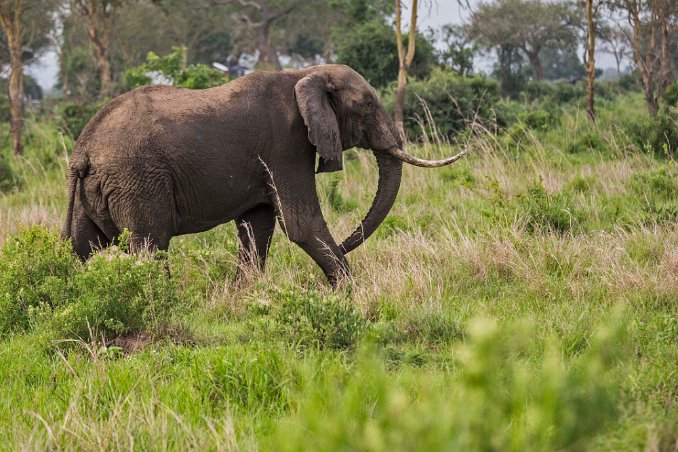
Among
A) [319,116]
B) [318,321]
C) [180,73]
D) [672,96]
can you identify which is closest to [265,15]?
[180,73]

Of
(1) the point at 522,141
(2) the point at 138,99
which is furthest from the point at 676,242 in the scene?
(1) the point at 522,141

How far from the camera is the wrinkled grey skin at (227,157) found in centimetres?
634

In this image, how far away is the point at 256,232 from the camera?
7477 millimetres

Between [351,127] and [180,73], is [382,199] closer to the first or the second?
[351,127]

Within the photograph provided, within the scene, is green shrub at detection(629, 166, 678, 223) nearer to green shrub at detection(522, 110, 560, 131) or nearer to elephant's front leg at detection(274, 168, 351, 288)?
elephant's front leg at detection(274, 168, 351, 288)

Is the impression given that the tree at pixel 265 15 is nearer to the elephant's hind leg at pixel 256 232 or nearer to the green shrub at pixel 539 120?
the green shrub at pixel 539 120

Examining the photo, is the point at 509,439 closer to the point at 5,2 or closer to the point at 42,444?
the point at 42,444

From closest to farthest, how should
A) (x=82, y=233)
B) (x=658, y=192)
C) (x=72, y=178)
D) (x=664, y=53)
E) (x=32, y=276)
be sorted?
(x=32, y=276), (x=72, y=178), (x=82, y=233), (x=658, y=192), (x=664, y=53)

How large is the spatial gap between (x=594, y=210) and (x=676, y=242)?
172 centimetres

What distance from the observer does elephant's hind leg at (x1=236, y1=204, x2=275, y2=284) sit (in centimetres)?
741

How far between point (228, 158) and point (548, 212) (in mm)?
3155

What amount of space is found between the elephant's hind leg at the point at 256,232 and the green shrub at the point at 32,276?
153 cm

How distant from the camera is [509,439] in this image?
3.23 metres

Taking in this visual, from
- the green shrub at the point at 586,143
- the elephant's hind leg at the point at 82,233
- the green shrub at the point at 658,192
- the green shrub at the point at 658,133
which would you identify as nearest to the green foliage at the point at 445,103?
the green shrub at the point at 586,143
